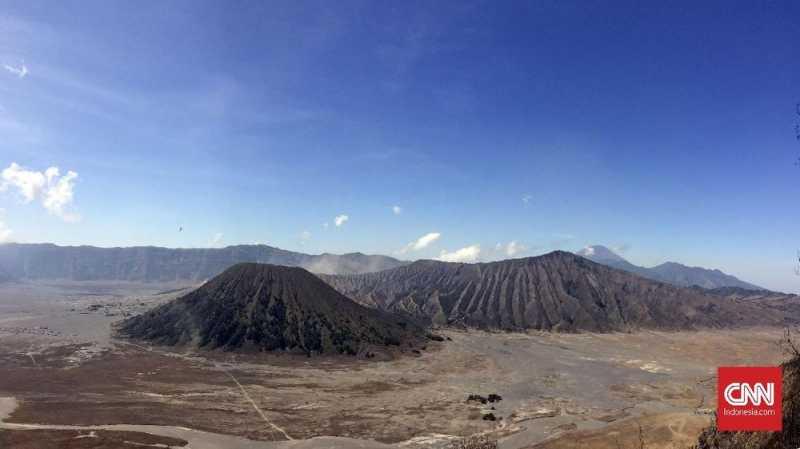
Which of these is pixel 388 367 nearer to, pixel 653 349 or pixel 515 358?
pixel 515 358

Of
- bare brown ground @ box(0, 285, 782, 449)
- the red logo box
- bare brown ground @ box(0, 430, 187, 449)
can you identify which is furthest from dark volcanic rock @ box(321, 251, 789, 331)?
the red logo box

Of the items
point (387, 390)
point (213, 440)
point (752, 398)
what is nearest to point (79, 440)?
point (213, 440)

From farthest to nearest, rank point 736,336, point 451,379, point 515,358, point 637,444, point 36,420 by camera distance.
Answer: point 736,336 < point 515,358 < point 451,379 < point 36,420 < point 637,444

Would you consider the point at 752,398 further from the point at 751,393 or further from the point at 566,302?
the point at 566,302

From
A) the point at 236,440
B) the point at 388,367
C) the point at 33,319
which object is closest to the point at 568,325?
the point at 388,367

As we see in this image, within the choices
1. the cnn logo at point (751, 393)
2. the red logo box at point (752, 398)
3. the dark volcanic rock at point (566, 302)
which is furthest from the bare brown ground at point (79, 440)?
the dark volcanic rock at point (566, 302)

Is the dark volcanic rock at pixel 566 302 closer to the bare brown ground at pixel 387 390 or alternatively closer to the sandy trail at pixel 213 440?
the bare brown ground at pixel 387 390
